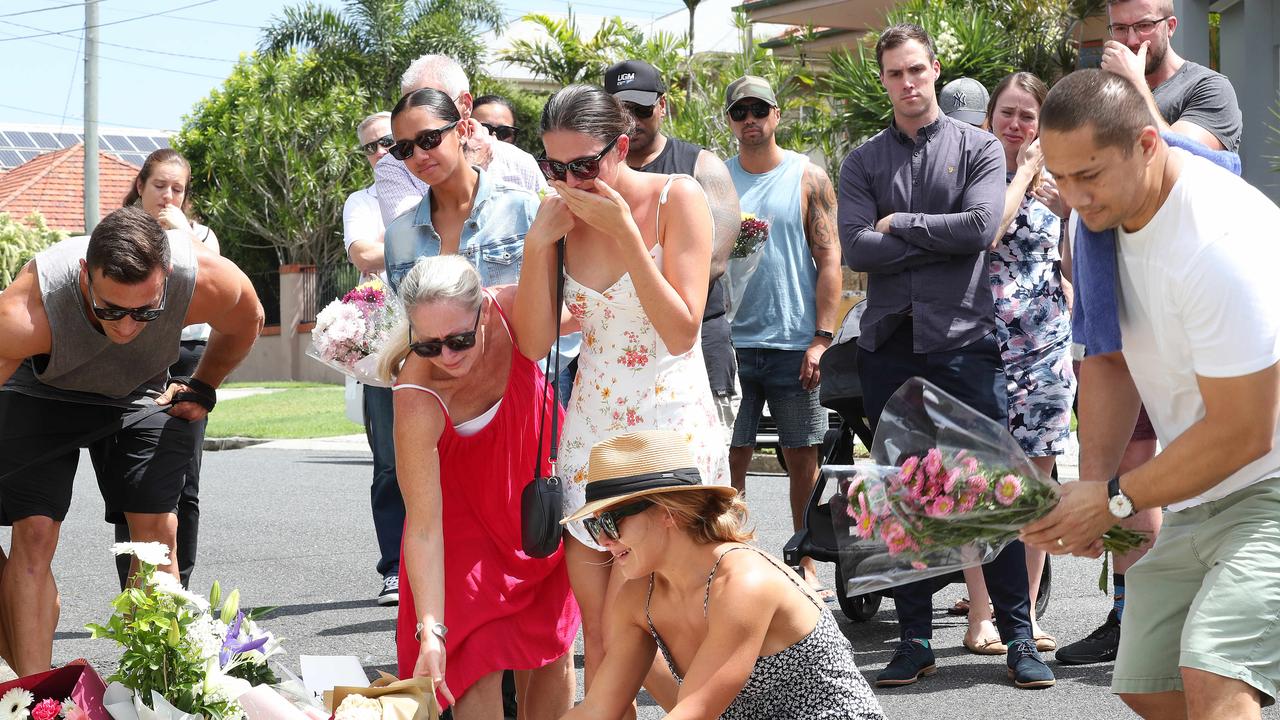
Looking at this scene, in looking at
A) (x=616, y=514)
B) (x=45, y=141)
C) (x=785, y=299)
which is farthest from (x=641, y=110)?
(x=45, y=141)

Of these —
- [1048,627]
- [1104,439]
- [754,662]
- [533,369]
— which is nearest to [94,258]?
[533,369]

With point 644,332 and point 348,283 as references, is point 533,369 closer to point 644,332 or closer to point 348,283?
point 644,332

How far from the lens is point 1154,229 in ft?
10.4

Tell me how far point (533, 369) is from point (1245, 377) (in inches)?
83.2

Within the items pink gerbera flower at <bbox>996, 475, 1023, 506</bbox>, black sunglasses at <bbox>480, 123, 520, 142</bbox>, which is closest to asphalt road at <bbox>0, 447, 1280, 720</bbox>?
pink gerbera flower at <bbox>996, 475, 1023, 506</bbox>

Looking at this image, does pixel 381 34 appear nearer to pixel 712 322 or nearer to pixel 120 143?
pixel 120 143

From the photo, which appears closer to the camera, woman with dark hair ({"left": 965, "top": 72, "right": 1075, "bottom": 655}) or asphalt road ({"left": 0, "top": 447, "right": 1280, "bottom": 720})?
asphalt road ({"left": 0, "top": 447, "right": 1280, "bottom": 720})

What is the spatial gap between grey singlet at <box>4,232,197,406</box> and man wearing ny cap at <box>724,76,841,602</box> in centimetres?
268

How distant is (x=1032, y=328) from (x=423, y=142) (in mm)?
2586

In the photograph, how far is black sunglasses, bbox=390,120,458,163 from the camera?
16.0 feet

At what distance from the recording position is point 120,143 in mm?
47844

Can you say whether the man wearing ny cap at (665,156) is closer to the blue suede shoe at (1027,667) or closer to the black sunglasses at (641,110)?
the black sunglasses at (641,110)

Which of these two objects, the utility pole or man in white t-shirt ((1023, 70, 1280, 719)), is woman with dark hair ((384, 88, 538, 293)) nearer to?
man in white t-shirt ((1023, 70, 1280, 719))

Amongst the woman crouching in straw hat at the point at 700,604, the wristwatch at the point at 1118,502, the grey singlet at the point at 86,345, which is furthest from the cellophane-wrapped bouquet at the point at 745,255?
the wristwatch at the point at 1118,502
